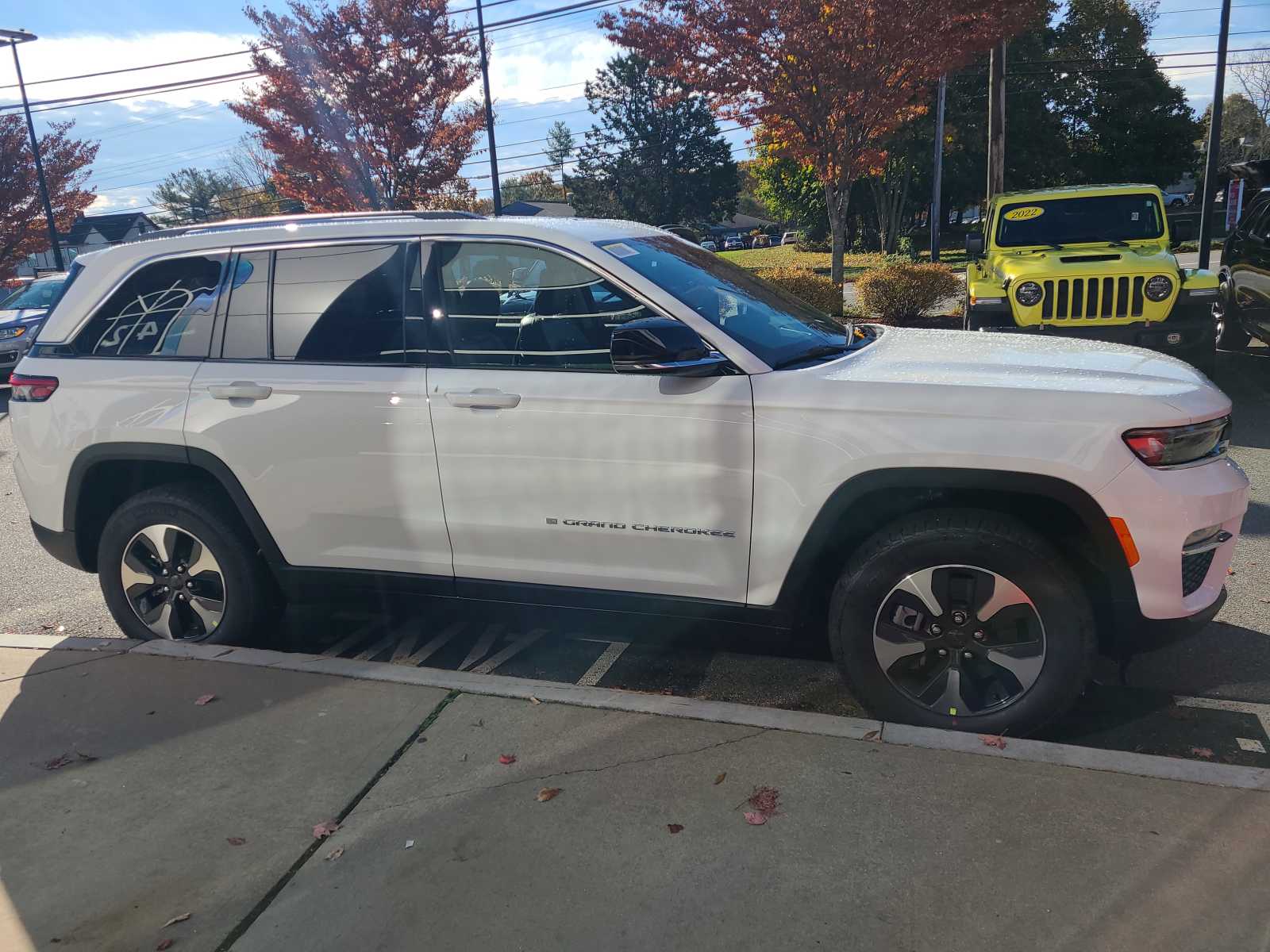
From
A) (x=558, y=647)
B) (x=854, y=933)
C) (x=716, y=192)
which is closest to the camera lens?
(x=854, y=933)

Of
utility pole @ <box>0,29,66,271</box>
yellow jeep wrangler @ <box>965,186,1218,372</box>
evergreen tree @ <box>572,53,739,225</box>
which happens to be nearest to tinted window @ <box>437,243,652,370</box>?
yellow jeep wrangler @ <box>965,186,1218,372</box>

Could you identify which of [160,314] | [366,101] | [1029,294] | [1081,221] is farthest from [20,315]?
[1081,221]

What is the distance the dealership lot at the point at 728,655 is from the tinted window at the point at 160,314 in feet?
4.42

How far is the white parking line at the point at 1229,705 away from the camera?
3.51 m

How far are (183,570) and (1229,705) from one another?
4.29 m

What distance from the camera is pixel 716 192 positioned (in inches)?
2532

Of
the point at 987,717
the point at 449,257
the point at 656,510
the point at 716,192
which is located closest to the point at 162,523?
the point at 449,257

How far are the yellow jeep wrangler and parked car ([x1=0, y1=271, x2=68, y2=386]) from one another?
41.3 feet

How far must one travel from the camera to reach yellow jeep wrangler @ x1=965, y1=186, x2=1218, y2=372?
8.60 m

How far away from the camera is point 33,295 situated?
16.3 m

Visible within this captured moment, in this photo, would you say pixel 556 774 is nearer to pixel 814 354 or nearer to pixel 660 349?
pixel 660 349

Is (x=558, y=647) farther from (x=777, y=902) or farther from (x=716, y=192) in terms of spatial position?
(x=716, y=192)

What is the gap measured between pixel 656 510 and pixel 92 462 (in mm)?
2570

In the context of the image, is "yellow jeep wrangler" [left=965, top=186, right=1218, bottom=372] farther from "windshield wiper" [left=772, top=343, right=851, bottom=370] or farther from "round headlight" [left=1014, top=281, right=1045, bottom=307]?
"windshield wiper" [left=772, top=343, right=851, bottom=370]
